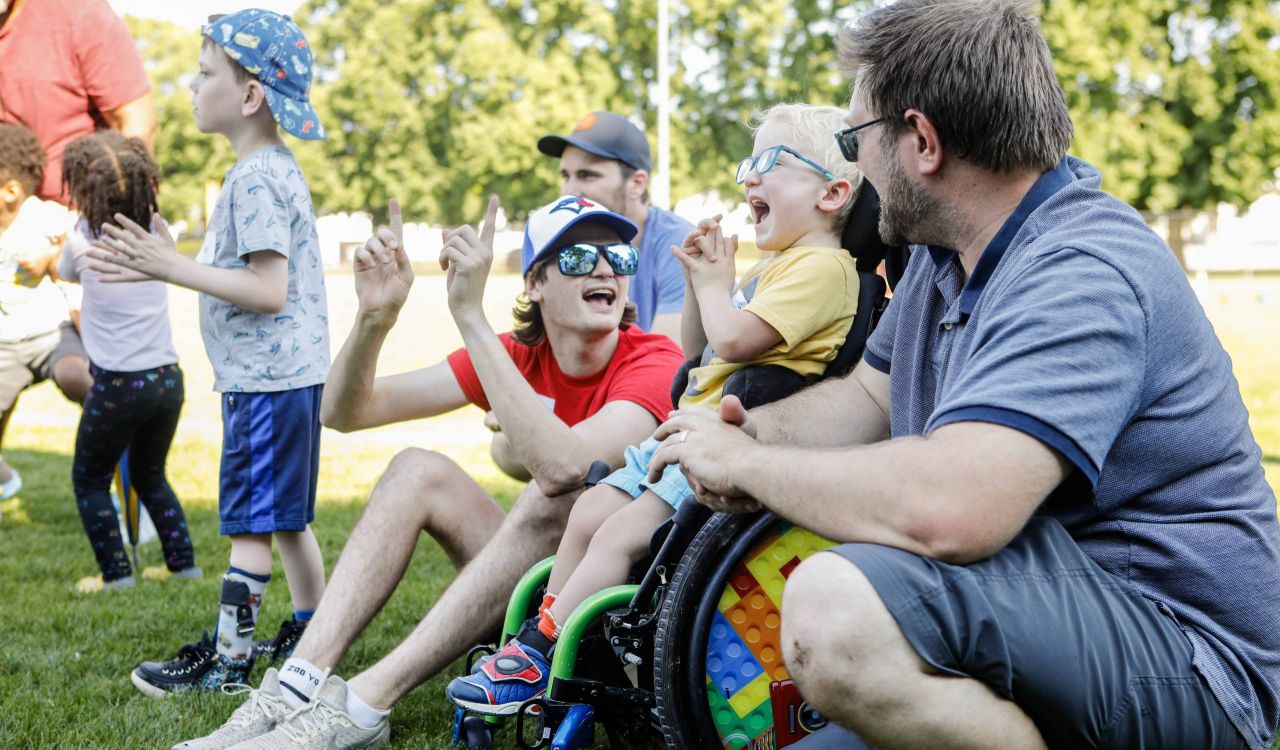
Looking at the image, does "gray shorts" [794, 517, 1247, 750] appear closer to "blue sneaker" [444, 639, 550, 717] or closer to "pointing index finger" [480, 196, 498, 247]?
"blue sneaker" [444, 639, 550, 717]

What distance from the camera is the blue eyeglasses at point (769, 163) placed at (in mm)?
3312

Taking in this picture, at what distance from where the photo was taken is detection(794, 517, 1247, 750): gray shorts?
2.05 m

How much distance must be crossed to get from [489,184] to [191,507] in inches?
1363

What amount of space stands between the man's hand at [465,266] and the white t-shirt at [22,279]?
10.8 feet

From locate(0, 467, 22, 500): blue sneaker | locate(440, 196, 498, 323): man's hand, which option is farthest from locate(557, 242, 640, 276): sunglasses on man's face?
locate(0, 467, 22, 500): blue sneaker

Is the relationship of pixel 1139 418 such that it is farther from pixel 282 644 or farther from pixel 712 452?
pixel 282 644

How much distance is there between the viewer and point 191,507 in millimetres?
7055

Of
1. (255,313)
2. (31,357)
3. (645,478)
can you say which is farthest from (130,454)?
(645,478)

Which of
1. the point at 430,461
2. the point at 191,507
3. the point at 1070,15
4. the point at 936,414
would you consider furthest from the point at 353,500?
the point at 1070,15

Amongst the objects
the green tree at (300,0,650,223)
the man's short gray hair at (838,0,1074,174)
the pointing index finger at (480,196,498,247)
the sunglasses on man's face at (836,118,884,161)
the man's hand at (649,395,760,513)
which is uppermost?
the man's short gray hair at (838,0,1074,174)

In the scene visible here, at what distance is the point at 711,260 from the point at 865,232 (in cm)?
43

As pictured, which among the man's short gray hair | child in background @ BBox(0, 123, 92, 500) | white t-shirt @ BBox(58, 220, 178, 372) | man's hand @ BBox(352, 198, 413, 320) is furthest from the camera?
child in background @ BBox(0, 123, 92, 500)

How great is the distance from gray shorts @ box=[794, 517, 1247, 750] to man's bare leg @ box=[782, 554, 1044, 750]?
0.08 feet

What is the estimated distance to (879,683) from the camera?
6.70 feet
